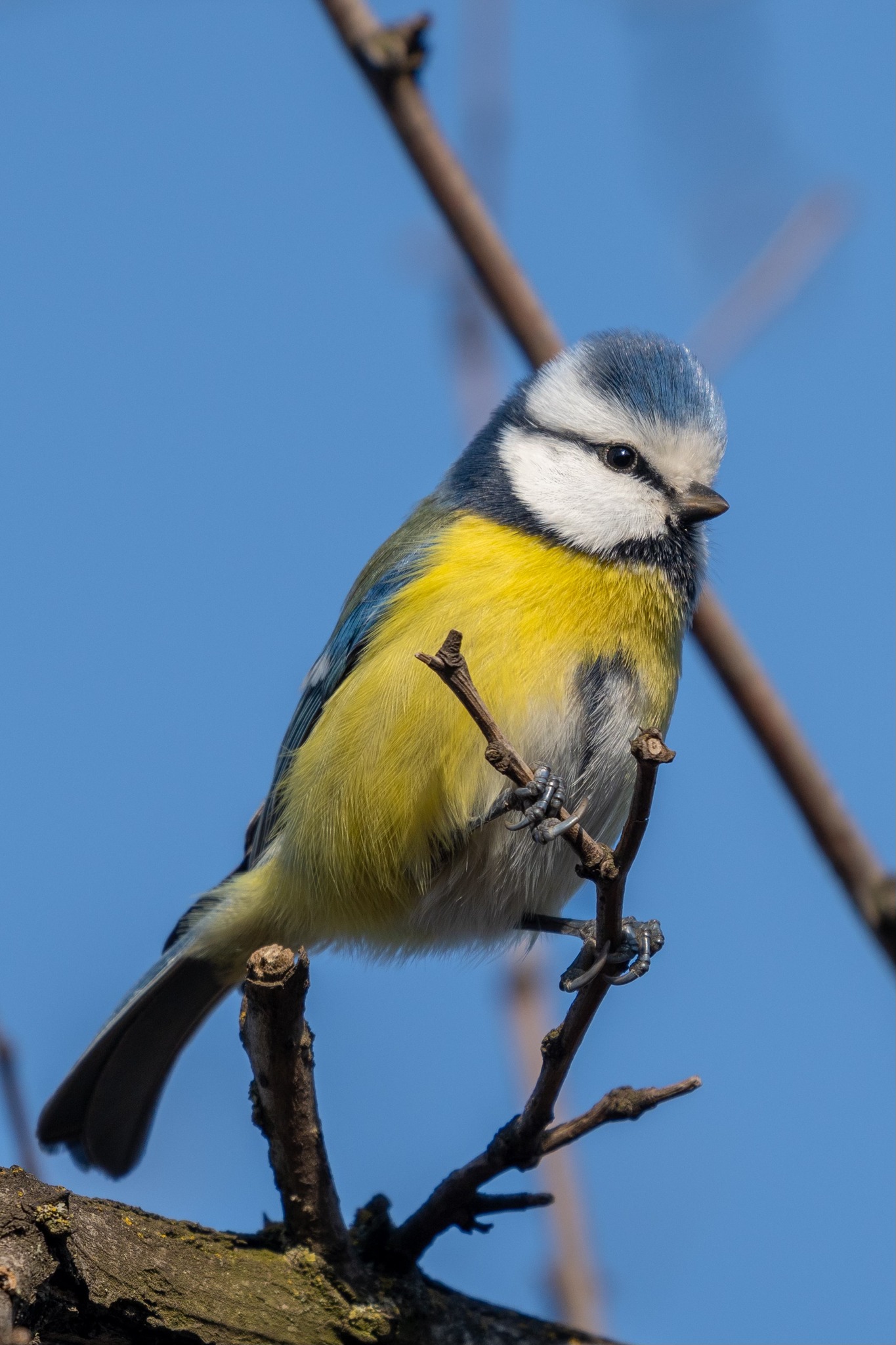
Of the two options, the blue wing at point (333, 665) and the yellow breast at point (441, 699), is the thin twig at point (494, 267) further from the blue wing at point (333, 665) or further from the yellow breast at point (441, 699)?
the blue wing at point (333, 665)

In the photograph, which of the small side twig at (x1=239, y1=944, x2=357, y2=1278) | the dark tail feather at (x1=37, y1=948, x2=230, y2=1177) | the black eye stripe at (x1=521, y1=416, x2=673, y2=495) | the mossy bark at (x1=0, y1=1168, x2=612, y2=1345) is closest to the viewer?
the mossy bark at (x1=0, y1=1168, x2=612, y2=1345)

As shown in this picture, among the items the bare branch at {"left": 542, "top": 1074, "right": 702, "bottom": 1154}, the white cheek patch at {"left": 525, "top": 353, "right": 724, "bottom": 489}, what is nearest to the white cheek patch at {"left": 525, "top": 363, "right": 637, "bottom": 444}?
the white cheek patch at {"left": 525, "top": 353, "right": 724, "bottom": 489}

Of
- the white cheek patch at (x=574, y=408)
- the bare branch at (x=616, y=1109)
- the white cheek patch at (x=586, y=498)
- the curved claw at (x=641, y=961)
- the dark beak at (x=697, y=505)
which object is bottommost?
the bare branch at (x=616, y=1109)

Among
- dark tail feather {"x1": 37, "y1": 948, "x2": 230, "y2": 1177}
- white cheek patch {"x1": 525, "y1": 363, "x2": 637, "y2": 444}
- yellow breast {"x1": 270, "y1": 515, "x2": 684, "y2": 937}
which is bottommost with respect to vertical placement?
dark tail feather {"x1": 37, "y1": 948, "x2": 230, "y2": 1177}

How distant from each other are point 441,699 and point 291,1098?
0.94m

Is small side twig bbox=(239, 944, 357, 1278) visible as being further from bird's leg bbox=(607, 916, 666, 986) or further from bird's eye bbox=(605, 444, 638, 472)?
bird's eye bbox=(605, 444, 638, 472)

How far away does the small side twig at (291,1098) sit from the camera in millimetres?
2619

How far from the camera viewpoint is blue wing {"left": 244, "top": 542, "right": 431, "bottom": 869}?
3.46 metres

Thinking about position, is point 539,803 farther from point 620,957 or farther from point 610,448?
point 610,448

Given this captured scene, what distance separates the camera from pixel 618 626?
3250 mm

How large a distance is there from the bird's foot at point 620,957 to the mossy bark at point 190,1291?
2.90ft

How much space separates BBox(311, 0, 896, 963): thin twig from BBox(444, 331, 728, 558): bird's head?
1.75ft

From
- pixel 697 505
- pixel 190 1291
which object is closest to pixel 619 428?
pixel 697 505

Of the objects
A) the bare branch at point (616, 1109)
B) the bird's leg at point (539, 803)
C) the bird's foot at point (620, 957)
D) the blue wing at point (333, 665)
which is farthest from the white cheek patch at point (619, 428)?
the bare branch at point (616, 1109)
